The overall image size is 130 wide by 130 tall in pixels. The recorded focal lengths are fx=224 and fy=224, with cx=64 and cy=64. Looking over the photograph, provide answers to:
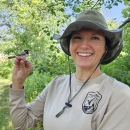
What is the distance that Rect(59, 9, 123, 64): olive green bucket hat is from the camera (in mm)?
1134

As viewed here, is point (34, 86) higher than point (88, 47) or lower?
lower

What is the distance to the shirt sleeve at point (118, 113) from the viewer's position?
102 cm

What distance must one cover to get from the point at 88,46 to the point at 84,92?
24 centimetres

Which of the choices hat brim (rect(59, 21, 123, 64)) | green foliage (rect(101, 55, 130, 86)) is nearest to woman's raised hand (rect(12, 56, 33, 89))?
hat brim (rect(59, 21, 123, 64))

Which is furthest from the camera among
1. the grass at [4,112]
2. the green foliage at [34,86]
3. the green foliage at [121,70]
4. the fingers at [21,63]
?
the green foliage at [34,86]

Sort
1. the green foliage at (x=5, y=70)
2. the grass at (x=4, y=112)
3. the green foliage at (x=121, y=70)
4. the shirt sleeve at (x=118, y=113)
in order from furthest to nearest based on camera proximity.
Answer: the green foliage at (x=5, y=70), the grass at (x=4, y=112), the green foliage at (x=121, y=70), the shirt sleeve at (x=118, y=113)

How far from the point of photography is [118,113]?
1.03m

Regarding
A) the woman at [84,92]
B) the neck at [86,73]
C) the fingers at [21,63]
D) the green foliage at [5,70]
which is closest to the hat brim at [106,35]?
the woman at [84,92]

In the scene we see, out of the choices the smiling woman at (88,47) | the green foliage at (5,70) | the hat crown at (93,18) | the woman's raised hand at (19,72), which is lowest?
the green foliage at (5,70)

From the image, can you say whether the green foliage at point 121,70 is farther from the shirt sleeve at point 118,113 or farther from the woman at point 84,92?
the shirt sleeve at point 118,113

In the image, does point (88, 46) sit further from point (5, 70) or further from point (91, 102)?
point (5, 70)

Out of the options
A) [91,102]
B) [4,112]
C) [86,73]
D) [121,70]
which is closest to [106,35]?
[86,73]

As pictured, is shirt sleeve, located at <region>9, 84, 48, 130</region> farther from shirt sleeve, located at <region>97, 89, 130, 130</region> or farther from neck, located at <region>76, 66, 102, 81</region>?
shirt sleeve, located at <region>97, 89, 130, 130</region>

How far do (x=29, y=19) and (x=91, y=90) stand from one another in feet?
19.9
